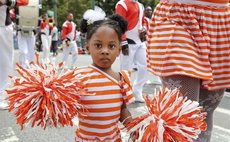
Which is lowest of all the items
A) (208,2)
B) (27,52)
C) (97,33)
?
(27,52)

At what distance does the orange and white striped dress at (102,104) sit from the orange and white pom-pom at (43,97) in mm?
170

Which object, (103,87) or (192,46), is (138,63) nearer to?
(192,46)

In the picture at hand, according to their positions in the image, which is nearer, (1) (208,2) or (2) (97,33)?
(2) (97,33)

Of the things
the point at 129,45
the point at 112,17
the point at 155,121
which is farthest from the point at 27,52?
the point at 155,121

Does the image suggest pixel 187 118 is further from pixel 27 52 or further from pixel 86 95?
pixel 27 52

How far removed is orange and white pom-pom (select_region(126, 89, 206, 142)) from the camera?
1.86 meters

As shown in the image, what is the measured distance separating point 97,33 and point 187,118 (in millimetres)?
653

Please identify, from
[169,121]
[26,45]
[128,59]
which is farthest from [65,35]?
[169,121]

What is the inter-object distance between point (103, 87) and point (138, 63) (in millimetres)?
4226

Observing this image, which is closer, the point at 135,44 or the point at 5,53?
the point at 5,53

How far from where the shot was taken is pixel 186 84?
7.46 feet

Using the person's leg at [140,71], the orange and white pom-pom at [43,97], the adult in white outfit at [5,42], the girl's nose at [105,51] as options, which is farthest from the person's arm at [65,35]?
the orange and white pom-pom at [43,97]

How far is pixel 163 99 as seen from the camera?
1.94m

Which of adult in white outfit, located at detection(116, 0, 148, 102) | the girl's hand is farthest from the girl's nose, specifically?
adult in white outfit, located at detection(116, 0, 148, 102)
